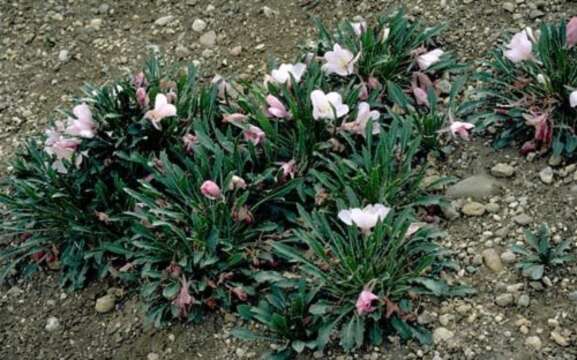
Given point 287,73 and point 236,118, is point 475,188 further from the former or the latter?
point 236,118

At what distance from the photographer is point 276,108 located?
3738mm

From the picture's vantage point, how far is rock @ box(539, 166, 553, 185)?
357 cm

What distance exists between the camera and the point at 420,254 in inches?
133

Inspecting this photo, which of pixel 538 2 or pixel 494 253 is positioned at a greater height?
pixel 538 2

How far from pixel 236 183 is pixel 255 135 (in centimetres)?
28

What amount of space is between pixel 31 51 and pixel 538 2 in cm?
281

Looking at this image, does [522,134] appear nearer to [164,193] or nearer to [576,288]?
[576,288]

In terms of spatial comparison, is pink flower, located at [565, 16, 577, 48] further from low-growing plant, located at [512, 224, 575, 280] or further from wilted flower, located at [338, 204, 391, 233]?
wilted flower, located at [338, 204, 391, 233]

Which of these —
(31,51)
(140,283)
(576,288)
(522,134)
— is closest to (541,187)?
(522,134)

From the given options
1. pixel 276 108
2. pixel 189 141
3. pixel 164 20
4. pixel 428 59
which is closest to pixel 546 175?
pixel 428 59

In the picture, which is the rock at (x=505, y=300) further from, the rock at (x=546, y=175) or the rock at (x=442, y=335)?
the rock at (x=546, y=175)

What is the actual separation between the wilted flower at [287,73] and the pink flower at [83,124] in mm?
833

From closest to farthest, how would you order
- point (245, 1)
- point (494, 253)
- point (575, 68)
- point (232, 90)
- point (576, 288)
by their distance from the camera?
1. point (576, 288)
2. point (494, 253)
3. point (575, 68)
4. point (232, 90)
5. point (245, 1)

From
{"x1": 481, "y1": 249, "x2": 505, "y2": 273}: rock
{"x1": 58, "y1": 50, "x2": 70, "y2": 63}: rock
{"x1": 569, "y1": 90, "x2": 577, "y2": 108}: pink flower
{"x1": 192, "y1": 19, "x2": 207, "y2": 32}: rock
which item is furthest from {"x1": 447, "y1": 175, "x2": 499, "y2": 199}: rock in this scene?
{"x1": 58, "y1": 50, "x2": 70, "y2": 63}: rock
